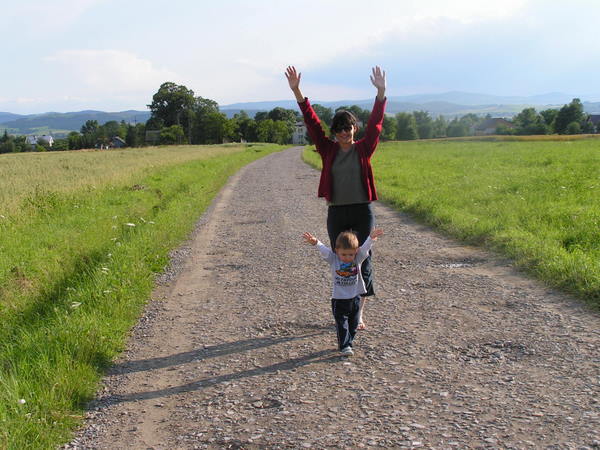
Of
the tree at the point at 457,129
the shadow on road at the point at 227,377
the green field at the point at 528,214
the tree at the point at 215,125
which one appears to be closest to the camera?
the shadow on road at the point at 227,377

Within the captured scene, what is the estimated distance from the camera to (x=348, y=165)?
4449mm

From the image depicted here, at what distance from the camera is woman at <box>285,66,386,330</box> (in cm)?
439

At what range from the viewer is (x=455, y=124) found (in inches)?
5138

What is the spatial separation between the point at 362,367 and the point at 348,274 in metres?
0.80

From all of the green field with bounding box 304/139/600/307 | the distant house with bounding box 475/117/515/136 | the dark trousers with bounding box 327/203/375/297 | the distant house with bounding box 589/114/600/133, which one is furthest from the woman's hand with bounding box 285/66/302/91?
the distant house with bounding box 475/117/515/136

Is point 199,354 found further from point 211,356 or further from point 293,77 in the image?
point 293,77

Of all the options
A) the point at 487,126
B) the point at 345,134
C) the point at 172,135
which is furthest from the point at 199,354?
the point at 487,126

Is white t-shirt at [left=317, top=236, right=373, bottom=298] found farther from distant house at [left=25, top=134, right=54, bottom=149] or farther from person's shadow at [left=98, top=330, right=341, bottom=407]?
distant house at [left=25, top=134, right=54, bottom=149]

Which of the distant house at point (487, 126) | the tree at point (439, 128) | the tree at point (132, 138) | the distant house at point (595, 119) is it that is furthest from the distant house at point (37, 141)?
the distant house at point (595, 119)

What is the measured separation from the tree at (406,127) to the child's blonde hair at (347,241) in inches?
4882

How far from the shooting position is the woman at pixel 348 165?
4387mm

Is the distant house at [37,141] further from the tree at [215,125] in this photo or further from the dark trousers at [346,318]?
the dark trousers at [346,318]

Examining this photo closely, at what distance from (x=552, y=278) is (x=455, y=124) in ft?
437

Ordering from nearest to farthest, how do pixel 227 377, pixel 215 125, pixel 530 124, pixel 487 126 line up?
pixel 227 377 → pixel 215 125 → pixel 530 124 → pixel 487 126
